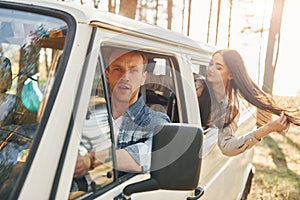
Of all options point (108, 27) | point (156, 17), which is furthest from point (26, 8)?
point (156, 17)

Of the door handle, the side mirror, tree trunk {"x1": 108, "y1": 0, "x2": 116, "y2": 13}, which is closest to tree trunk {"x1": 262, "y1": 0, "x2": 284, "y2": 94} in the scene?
tree trunk {"x1": 108, "y1": 0, "x2": 116, "y2": 13}

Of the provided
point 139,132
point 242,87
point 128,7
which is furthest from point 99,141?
point 128,7

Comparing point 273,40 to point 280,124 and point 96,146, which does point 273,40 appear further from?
point 96,146

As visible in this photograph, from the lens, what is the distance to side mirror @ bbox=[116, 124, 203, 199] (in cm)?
124

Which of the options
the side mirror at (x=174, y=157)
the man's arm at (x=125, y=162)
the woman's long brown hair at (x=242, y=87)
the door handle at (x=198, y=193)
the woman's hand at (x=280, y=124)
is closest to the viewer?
the side mirror at (x=174, y=157)

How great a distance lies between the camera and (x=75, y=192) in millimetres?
1256

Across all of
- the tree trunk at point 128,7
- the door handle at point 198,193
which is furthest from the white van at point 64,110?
the tree trunk at point 128,7

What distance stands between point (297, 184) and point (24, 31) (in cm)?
519

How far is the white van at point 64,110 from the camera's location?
114 cm

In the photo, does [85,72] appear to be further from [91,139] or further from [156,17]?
[156,17]

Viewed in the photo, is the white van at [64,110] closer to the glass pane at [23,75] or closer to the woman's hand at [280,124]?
the glass pane at [23,75]

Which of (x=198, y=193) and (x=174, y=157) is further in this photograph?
(x=198, y=193)

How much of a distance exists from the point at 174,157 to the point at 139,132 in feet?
1.48

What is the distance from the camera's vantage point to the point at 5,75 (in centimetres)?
156
